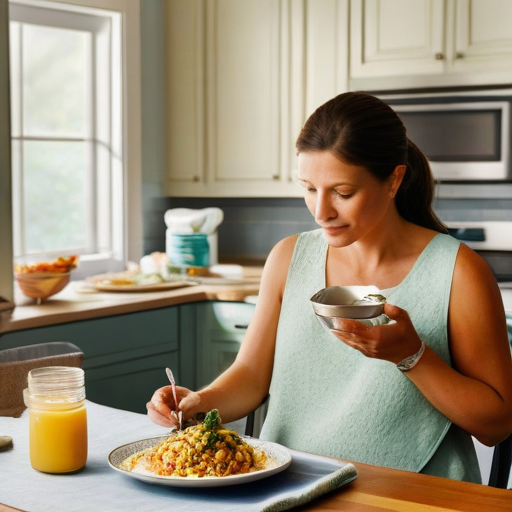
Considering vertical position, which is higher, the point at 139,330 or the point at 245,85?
the point at 245,85

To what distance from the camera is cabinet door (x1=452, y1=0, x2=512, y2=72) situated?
3246 millimetres

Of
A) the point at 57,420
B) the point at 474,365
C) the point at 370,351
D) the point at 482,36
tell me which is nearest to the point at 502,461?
the point at 474,365

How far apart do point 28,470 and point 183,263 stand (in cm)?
255

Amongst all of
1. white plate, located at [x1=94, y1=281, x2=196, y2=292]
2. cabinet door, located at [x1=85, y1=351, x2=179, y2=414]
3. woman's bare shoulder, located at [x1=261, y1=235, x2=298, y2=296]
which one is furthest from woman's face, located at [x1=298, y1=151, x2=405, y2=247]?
white plate, located at [x1=94, y1=281, x2=196, y2=292]

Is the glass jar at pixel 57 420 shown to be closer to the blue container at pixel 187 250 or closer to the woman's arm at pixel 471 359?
the woman's arm at pixel 471 359

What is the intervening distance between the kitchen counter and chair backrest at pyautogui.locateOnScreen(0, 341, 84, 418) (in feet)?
3.44

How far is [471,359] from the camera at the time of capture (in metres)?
1.53

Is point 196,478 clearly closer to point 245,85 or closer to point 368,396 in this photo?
point 368,396

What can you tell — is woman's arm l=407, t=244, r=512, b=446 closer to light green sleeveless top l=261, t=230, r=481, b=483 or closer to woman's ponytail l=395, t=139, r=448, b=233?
light green sleeveless top l=261, t=230, r=481, b=483

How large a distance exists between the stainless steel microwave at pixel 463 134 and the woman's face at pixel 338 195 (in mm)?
1898

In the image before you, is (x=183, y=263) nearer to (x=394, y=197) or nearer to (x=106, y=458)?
Answer: (x=394, y=197)

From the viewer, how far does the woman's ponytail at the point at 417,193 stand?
5.61 ft

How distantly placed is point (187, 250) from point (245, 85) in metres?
0.81

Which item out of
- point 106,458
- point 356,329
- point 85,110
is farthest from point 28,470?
point 85,110
